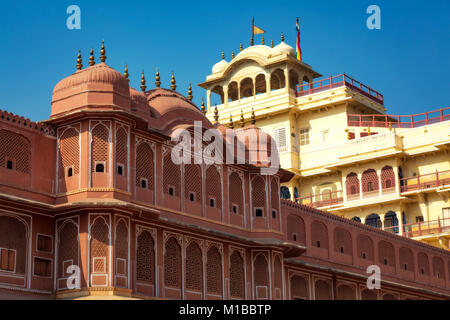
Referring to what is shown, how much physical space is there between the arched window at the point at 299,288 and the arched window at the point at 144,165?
9.08 meters

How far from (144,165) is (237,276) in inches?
213

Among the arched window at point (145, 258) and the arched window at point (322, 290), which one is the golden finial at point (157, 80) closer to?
the arched window at point (145, 258)

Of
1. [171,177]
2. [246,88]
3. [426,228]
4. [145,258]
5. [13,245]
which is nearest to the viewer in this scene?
[13,245]

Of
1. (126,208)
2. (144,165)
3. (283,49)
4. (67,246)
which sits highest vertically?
(283,49)

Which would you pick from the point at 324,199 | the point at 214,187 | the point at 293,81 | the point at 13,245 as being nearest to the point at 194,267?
the point at 214,187

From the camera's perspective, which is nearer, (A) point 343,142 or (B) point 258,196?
(B) point 258,196

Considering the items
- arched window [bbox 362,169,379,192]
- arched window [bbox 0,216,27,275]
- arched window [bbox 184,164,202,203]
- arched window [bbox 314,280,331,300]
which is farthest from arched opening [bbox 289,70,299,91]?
arched window [bbox 0,216,27,275]

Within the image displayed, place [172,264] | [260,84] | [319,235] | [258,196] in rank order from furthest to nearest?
[260,84]
[319,235]
[258,196]
[172,264]

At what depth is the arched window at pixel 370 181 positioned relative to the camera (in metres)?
45.2

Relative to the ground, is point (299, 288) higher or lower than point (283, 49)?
lower

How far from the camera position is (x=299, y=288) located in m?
32.8

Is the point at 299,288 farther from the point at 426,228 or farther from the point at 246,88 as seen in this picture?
the point at 246,88

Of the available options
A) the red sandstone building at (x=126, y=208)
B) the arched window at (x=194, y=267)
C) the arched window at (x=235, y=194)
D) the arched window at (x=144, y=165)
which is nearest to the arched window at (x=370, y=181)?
the red sandstone building at (x=126, y=208)
